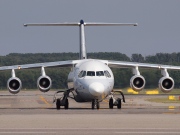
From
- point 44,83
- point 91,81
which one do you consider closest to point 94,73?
point 91,81

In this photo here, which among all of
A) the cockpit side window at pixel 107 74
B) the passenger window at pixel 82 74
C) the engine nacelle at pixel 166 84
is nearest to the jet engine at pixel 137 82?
the engine nacelle at pixel 166 84

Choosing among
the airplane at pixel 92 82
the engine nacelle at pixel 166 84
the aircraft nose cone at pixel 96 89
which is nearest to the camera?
the aircraft nose cone at pixel 96 89

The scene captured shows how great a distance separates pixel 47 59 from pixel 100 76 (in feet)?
246

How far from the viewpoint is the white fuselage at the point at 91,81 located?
124 feet

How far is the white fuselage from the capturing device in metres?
37.8

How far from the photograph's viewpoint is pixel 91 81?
1511 inches

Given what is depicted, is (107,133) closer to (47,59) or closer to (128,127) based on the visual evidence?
(128,127)

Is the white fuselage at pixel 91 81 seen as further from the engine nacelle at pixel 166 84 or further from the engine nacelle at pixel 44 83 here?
the engine nacelle at pixel 166 84

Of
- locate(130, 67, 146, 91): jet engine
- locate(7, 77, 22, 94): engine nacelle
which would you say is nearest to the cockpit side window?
locate(130, 67, 146, 91): jet engine

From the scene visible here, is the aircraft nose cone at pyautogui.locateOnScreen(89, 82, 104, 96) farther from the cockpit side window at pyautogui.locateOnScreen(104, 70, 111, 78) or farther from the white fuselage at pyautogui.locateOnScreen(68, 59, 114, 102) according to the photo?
the cockpit side window at pyautogui.locateOnScreen(104, 70, 111, 78)

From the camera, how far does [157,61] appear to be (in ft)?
314
